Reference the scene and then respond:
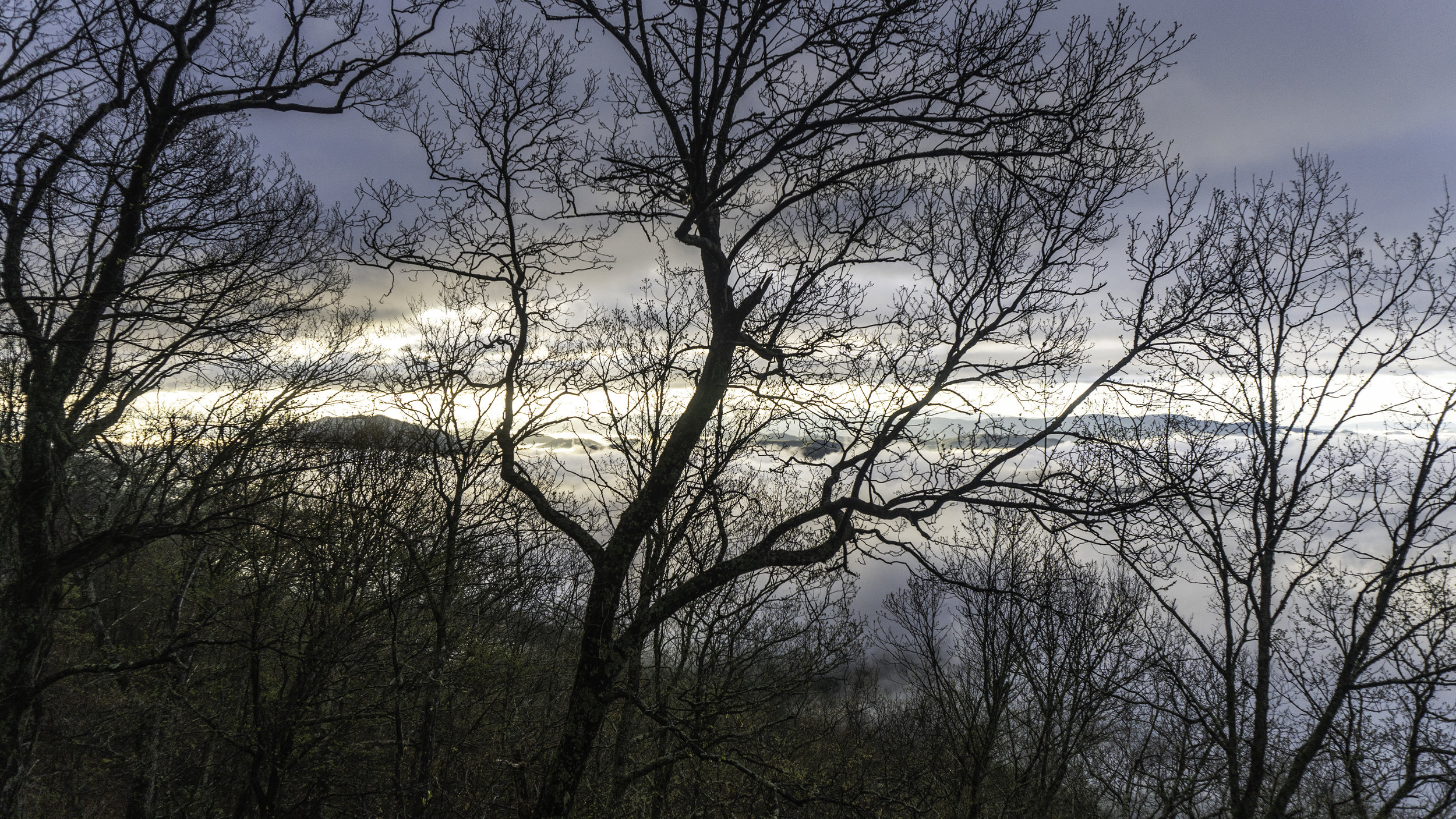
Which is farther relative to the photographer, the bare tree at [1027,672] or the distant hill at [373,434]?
the bare tree at [1027,672]

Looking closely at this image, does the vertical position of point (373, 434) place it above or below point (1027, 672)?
above

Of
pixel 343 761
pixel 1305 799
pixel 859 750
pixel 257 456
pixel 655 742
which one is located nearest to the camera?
pixel 257 456

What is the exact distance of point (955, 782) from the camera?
1659 cm

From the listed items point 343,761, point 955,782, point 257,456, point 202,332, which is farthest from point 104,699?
point 955,782

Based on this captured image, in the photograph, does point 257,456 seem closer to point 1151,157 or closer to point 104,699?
point 104,699

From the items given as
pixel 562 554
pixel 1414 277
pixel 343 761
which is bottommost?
pixel 343 761

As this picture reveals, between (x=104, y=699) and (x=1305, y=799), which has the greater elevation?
(x=1305, y=799)

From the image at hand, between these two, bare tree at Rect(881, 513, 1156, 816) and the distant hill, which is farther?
bare tree at Rect(881, 513, 1156, 816)

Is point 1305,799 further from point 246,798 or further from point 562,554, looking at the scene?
point 246,798

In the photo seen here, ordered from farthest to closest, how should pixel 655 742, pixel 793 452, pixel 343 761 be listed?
pixel 655 742, pixel 343 761, pixel 793 452

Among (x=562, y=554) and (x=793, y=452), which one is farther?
(x=562, y=554)

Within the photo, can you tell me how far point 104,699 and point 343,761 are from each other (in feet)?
19.7

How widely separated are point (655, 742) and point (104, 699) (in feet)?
41.2

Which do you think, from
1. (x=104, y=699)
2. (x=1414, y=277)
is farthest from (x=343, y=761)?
(x=1414, y=277)
